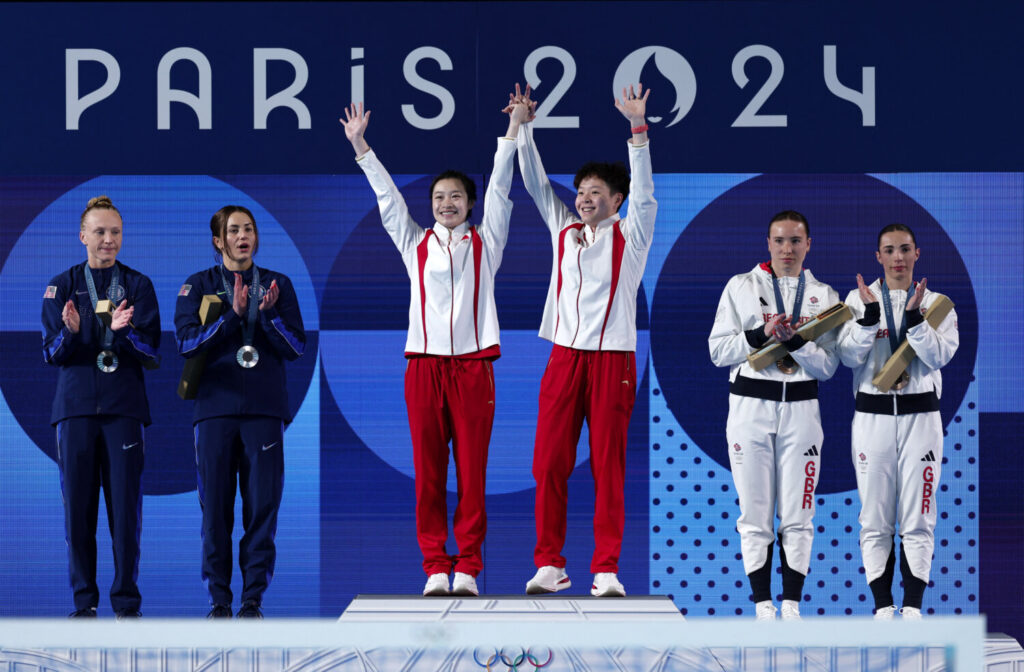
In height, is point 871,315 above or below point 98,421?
above

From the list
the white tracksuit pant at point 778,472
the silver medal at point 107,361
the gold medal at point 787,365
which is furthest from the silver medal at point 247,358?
the gold medal at point 787,365

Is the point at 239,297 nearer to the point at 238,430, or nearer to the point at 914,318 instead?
the point at 238,430

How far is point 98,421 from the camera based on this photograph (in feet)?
18.6

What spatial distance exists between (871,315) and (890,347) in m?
0.24

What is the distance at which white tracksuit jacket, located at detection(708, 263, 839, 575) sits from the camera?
5609mm

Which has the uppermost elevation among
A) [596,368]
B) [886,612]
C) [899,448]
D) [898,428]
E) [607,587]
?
[596,368]

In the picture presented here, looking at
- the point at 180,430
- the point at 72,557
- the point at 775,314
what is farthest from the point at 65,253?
the point at 775,314

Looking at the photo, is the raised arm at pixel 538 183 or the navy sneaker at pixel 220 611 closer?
the navy sneaker at pixel 220 611

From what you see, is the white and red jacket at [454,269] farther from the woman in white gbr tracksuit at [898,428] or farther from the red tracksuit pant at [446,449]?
the woman in white gbr tracksuit at [898,428]

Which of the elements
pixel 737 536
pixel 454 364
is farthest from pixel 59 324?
pixel 737 536

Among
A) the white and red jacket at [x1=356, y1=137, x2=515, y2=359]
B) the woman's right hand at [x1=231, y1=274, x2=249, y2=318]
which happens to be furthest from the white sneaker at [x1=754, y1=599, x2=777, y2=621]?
the woman's right hand at [x1=231, y1=274, x2=249, y2=318]

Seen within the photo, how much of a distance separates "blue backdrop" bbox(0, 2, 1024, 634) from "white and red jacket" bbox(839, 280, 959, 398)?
1.03 meters

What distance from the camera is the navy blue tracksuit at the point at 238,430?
5.54 meters

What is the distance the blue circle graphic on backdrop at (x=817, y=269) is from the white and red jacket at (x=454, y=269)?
161cm
